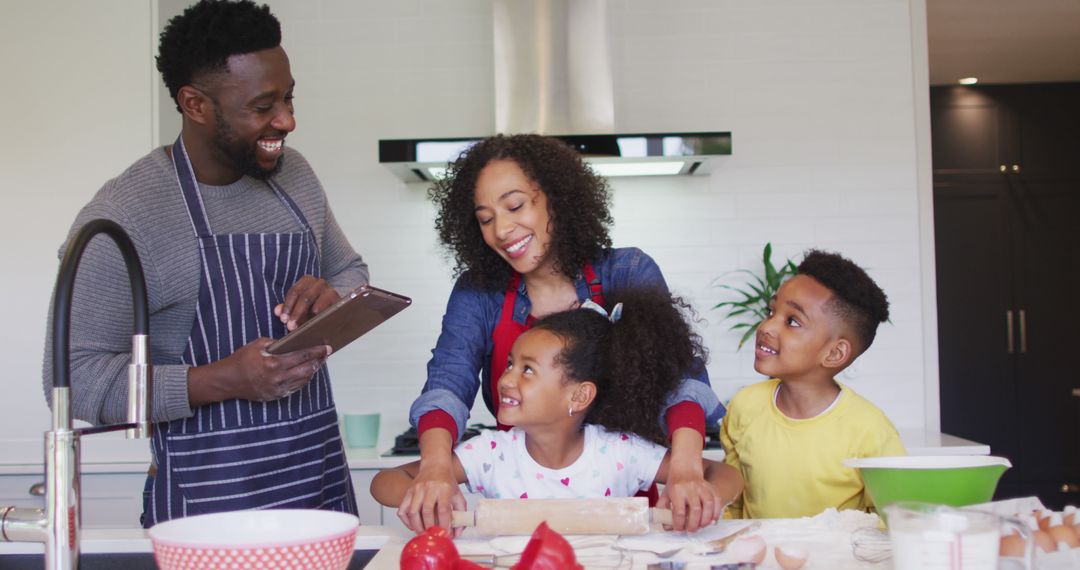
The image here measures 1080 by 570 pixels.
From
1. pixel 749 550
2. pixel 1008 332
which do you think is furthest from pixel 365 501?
pixel 1008 332

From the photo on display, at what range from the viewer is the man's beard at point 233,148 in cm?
164

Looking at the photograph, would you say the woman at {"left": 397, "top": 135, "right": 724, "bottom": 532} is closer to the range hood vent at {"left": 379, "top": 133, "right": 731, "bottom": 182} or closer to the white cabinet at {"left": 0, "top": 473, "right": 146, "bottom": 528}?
the range hood vent at {"left": 379, "top": 133, "right": 731, "bottom": 182}

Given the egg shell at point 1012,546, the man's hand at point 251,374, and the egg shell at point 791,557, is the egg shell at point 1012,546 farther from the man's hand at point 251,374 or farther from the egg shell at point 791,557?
the man's hand at point 251,374

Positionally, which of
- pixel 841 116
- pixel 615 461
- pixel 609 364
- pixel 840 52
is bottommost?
pixel 615 461

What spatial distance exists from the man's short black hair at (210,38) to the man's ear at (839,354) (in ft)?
3.92

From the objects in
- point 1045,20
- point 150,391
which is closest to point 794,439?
point 150,391

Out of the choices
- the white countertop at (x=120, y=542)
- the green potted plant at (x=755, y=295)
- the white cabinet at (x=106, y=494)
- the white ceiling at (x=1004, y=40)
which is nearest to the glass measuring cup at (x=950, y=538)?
the white countertop at (x=120, y=542)

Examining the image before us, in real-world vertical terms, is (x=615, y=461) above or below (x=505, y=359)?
below

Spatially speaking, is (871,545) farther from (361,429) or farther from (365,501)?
(361,429)

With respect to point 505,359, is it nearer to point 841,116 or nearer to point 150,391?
point 150,391

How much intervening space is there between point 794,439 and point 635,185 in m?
1.80

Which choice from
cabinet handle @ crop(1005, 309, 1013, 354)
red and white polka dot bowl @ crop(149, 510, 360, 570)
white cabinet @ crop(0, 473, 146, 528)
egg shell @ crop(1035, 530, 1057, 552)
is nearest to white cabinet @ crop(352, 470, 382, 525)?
white cabinet @ crop(0, 473, 146, 528)

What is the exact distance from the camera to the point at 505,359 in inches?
70.5

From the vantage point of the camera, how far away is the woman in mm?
1651
